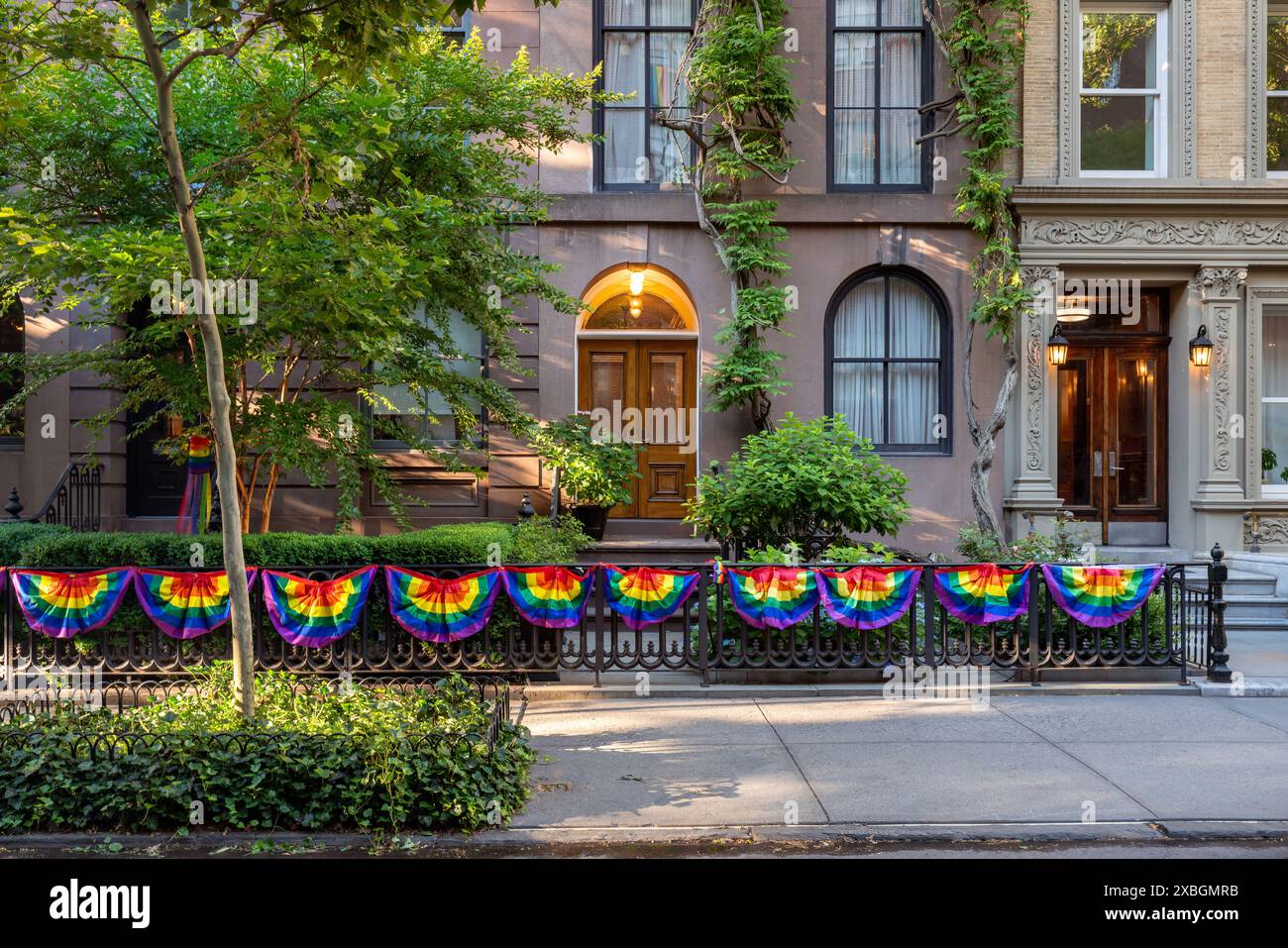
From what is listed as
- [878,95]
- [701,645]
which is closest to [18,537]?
[701,645]

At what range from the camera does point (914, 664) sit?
32.7ft

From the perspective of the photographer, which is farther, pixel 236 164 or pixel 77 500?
pixel 77 500

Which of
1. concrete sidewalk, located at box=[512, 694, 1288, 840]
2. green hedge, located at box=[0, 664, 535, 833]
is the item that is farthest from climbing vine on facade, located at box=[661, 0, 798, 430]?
green hedge, located at box=[0, 664, 535, 833]

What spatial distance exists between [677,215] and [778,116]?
2230 millimetres

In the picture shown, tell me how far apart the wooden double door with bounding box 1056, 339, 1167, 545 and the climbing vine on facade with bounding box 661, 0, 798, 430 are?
5.18 meters

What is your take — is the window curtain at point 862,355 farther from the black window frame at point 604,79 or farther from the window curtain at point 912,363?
the black window frame at point 604,79

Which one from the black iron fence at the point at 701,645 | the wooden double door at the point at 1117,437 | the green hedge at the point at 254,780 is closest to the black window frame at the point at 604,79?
the wooden double door at the point at 1117,437

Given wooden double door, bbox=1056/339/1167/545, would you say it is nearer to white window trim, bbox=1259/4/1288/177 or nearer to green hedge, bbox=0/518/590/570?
white window trim, bbox=1259/4/1288/177

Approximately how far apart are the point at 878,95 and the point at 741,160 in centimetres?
294

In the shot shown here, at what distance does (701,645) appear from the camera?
384 inches

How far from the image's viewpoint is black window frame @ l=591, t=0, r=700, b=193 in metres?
15.7

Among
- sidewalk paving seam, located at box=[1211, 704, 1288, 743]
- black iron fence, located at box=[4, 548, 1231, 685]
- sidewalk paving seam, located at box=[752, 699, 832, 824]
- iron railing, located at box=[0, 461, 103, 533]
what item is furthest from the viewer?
iron railing, located at box=[0, 461, 103, 533]

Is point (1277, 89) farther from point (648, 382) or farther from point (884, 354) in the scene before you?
point (648, 382)

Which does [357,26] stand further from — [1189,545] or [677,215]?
[1189,545]
